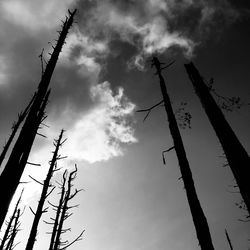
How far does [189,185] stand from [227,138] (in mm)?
2475

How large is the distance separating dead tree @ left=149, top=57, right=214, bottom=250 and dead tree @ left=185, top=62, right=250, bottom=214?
191 cm

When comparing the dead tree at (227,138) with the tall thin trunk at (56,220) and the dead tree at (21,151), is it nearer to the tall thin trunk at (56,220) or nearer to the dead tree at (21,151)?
the dead tree at (21,151)

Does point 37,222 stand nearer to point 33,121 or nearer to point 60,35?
point 33,121

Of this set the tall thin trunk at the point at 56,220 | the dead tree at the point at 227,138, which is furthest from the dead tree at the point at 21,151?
the tall thin trunk at the point at 56,220

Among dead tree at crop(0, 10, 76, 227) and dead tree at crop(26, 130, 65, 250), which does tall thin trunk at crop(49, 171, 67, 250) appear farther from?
dead tree at crop(0, 10, 76, 227)

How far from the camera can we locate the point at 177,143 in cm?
862

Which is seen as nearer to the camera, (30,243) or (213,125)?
(213,125)

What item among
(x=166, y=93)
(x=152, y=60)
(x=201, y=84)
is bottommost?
(x=201, y=84)

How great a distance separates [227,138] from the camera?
6.11 m

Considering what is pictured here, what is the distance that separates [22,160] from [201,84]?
623 cm

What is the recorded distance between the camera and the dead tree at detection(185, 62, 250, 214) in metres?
5.34

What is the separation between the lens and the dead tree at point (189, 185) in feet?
22.2

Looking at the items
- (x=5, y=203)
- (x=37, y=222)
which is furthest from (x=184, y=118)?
(x=37, y=222)

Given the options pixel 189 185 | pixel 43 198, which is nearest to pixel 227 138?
pixel 189 185
